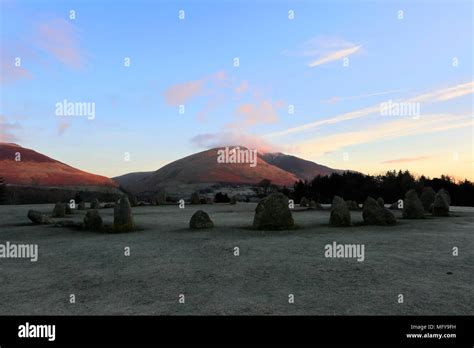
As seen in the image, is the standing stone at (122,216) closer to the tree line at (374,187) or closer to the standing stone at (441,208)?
the standing stone at (441,208)

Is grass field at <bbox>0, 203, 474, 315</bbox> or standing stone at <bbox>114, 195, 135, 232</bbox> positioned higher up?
standing stone at <bbox>114, 195, 135, 232</bbox>

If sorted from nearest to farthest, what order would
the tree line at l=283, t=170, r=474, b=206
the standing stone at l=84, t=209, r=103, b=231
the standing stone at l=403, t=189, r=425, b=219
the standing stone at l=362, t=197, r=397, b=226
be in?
the standing stone at l=84, t=209, r=103, b=231, the standing stone at l=362, t=197, r=397, b=226, the standing stone at l=403, t=189, r=425, b=219, the tree line at l=283, t=170, r=474, b=206

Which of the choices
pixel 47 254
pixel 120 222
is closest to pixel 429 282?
pixel 47 254

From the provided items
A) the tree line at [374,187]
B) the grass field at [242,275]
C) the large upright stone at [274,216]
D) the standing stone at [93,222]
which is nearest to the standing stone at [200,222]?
the grass field at [242,275]

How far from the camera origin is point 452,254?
11.0 m

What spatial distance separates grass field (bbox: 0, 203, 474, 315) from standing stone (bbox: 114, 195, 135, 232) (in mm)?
1771

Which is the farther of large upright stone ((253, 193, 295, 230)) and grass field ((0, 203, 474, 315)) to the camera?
large upright stone ((253, 193, 295, 230))

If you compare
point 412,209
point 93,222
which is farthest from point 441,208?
point 93,222

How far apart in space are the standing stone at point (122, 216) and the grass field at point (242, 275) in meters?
1.77

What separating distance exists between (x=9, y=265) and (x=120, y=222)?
5.87 meters

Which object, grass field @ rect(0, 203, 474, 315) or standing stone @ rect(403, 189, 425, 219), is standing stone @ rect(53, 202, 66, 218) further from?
standing stone @ rect(403, 189, 425, 219)

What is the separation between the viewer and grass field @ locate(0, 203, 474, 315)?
6898 millimetres

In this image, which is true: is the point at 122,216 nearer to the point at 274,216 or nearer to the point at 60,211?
the point at 274,216

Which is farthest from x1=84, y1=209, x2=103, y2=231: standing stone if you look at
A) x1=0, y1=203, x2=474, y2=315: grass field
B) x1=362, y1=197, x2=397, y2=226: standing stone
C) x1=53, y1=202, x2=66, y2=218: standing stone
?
x1=362, y1=197, x2=397, y2=226: standing stone
